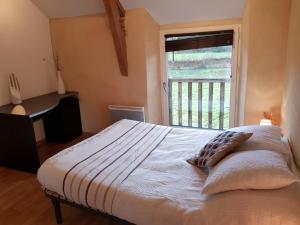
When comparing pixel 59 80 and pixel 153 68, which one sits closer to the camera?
pixel 153 68

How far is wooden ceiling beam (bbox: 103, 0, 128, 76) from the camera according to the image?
9.62ft

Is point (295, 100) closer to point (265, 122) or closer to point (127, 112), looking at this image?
point (265, 122)

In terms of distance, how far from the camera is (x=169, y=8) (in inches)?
122

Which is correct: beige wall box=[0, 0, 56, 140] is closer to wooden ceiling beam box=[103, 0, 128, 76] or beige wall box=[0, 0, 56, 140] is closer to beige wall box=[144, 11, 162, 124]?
wooden ceiling beam box=[103, 0, 128, 76]

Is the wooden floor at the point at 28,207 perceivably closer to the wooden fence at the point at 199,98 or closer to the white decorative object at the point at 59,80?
the white decorative object at the point at 59,80

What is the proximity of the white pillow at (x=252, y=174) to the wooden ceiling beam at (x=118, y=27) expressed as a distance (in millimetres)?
2342

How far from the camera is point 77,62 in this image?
378 cm

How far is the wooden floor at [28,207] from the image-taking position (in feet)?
6.71

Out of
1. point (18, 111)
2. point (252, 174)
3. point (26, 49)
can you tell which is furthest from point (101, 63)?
point (252, 174)

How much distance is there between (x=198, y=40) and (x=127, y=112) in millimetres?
1516


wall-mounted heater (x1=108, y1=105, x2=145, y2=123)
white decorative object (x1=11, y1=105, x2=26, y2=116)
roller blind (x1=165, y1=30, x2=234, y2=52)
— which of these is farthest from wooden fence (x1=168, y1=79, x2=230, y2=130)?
white decorative object (x1=11, y1=105, x2=26, y2=116)

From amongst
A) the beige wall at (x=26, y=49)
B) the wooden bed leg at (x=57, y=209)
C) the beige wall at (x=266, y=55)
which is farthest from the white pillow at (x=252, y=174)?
the beige wall at (x=26, y=49)

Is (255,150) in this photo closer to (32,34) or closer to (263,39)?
(263,39)

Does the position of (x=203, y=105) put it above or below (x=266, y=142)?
below
